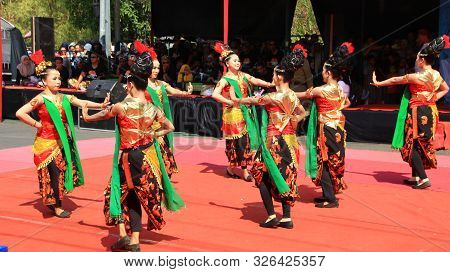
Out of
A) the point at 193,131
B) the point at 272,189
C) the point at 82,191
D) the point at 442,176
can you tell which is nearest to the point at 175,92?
the point at 82,191

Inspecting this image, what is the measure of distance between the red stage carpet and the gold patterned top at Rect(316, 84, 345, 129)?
1.00 meters

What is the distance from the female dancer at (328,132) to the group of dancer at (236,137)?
1 centimetres

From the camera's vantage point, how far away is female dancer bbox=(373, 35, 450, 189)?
8.77m

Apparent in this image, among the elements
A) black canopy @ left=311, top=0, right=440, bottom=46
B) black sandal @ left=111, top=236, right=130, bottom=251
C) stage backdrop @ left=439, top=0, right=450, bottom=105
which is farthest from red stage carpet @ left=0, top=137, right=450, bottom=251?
black canopy @ left=311, top=0, right=440, bottom=46

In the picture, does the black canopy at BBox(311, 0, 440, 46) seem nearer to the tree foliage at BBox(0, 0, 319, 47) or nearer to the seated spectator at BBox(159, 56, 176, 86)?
the seated spectator at BBox(159, 56, 176, 86)

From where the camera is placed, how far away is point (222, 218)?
7367 millimetres

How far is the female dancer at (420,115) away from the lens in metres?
8.77

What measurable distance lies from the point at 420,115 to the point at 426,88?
0.35 metres

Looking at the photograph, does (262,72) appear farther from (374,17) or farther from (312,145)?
(312,145)

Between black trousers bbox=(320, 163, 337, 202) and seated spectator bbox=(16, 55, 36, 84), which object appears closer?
black trousers bbox=(320, 163, 337, 202)

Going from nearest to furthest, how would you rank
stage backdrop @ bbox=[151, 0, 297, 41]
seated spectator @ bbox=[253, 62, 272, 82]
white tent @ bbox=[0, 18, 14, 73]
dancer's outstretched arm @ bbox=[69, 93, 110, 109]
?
dancer's outstretched arm @ bbox=[69, 93, 110, 109]
seated spectator @ bbox=[253, 62, 272, 82]
stage backdrop @ bbox=[151, 0, 297, 41]
white tent @ bbox=[0, 18, 14, 73]

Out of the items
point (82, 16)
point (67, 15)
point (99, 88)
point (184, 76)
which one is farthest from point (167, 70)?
point (67, 15)

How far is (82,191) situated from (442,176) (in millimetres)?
5038

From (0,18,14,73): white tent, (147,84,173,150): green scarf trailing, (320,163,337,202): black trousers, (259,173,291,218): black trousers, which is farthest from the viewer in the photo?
(0,18,14,73): white tent
